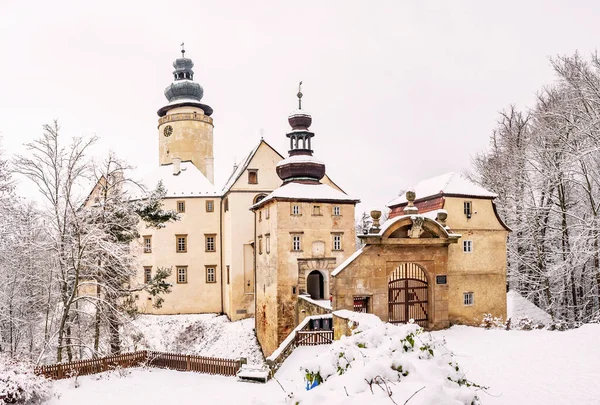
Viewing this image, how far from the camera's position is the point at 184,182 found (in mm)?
39656

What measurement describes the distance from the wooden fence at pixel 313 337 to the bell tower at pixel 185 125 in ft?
84.1

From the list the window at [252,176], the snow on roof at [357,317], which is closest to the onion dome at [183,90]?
the window at [252,176]

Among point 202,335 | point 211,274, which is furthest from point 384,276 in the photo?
point 211,274

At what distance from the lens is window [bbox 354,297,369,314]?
66.7 feet

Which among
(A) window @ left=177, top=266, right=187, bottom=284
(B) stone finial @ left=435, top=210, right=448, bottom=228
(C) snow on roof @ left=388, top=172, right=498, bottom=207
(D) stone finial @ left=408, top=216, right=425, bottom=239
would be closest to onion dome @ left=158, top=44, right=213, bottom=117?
(A) window @ left=177, top=266, right=187, bottom=284

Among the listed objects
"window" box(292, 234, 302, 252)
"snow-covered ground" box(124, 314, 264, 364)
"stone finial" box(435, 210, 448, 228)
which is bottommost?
"snow-covered ground" box(124, 314, 264, 364)

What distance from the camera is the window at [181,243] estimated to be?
127 feet

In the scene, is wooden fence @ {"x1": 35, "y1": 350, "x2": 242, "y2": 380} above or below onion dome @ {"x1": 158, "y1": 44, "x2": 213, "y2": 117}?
below

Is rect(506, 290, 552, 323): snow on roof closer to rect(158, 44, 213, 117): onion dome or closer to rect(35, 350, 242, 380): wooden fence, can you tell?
rect(35, 350, 242, 380): wooden fence

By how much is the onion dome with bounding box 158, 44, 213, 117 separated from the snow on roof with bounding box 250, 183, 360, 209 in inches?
742

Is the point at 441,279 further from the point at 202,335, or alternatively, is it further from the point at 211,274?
the point at 211,274

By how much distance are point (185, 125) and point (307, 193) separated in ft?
64.8

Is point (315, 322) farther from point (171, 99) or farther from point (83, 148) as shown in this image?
point (171, 99)

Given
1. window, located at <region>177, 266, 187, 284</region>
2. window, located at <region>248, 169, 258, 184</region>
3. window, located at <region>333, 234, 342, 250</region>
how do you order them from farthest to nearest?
window, located at <region>177, 266, 187, 284</region> → window, located at <region>248, 169, 258, 184</region> → window, located at <region>333, 234, 342, 250</region>
